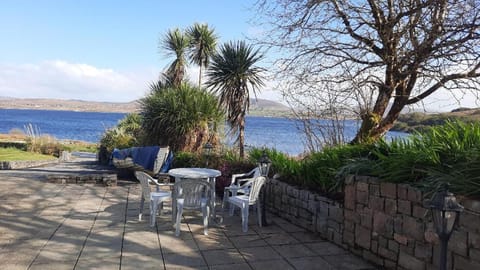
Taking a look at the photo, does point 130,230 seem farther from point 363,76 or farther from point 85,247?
point 363,76

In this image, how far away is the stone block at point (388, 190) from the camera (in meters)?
3.54

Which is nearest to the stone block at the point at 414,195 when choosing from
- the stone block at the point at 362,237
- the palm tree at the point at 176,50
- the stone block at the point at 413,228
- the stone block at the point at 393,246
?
the stone block at the point at 413,228

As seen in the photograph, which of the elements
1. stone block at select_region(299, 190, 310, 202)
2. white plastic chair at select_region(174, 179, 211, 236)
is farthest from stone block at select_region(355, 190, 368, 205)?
white plastic chair at select_region(174, 179, 211, 236)

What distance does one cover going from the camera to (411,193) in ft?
11.0

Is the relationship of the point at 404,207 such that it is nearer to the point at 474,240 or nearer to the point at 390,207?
the point at 390,207

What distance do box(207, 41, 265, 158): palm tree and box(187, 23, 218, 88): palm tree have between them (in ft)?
9.73

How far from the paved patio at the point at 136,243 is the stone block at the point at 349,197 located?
479mm

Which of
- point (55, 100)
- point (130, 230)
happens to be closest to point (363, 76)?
point (130, 230)

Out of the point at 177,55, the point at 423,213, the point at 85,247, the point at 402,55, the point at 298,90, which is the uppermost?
the point at 177,55

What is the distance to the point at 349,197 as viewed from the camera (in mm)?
4148

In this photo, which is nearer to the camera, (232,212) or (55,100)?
(232,212)

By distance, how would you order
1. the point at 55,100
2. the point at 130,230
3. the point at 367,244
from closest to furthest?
the point at 367,244 < the point at 130,230 < the point at 55,100

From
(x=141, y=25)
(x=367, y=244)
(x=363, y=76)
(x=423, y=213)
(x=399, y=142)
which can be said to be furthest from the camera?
(x=141, y=25)

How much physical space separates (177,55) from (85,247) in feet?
38.7
